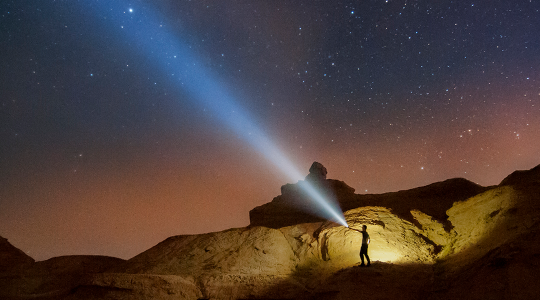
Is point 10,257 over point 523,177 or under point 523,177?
over

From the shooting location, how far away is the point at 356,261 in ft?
48.2

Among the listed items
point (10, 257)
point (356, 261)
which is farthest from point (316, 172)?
point (10, 257)

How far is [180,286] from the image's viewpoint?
41.5ft

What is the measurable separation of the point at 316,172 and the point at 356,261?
1905cm

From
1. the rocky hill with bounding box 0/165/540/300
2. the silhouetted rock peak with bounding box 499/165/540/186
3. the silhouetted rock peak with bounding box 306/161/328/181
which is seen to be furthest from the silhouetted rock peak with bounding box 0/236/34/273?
the silhouetted rock peak with bounding box 499/165/540/186

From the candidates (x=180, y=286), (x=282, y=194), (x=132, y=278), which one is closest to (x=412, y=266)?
(x=180, y=286)

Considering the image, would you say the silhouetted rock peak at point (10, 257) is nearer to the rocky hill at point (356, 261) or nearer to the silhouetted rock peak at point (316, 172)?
the rocky hill at point (356, 261)

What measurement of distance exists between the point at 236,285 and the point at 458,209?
11712 millimetres

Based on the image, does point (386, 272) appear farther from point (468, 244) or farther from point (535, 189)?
point (535, 189)

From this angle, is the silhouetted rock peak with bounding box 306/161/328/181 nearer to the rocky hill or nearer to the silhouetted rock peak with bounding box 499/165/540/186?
the rocky hill

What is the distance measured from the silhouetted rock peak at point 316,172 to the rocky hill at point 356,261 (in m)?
13.6

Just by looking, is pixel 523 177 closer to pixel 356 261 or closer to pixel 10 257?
pixel 356 261

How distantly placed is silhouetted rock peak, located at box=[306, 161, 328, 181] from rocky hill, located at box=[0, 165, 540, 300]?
1359 centimetres

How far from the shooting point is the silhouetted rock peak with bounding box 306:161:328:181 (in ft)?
109
